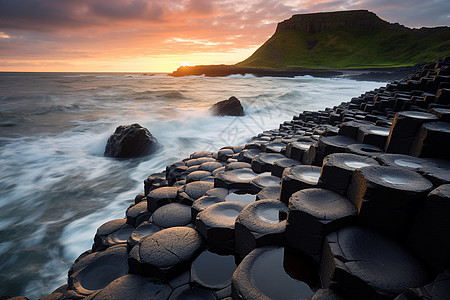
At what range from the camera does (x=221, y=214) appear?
9.40 ft

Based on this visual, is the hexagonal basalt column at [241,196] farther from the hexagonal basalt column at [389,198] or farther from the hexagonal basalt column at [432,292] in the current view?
the hexagonal basalt column at [432,292]

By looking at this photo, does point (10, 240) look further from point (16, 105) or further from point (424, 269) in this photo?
point (16, 105)

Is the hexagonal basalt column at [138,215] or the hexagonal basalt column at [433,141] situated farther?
the hexagonal basalt column at [138,215]

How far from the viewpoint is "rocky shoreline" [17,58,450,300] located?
5.35 feet

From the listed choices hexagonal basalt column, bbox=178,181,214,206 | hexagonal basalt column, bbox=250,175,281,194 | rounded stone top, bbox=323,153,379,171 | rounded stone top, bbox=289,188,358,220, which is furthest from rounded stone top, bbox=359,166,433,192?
hexagonal basalt column, bbox=178,181,214,206

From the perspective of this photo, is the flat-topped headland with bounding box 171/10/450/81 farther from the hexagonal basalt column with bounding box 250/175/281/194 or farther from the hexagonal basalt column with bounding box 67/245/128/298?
the hexagonal basalt column with bounding box 67/245/128/298

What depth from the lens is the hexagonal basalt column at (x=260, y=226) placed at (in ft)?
7.23

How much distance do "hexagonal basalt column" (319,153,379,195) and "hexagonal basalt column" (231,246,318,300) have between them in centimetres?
82

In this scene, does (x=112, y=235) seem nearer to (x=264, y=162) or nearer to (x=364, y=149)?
(x=264, y=162)

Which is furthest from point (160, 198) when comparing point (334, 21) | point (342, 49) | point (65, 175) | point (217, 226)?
point (334, 21)

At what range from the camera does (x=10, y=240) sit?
5.17m

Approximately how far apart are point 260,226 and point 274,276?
50cm

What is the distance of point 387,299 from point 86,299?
2641mm

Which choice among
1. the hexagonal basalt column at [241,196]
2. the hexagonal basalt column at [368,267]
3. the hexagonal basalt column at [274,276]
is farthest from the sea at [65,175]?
the hexagonal basalt column at [368,267]
